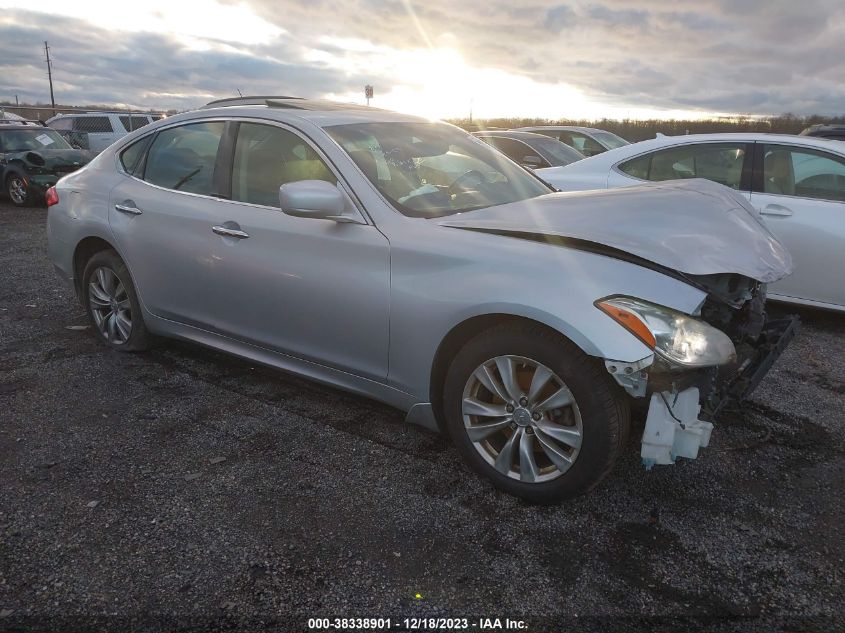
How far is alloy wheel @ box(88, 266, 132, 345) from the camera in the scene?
445 centimetres

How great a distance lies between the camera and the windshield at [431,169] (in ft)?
10.6

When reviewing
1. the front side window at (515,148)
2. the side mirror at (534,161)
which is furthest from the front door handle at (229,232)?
the front side window at (515,148)

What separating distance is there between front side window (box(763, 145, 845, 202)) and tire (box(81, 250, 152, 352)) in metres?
4.85

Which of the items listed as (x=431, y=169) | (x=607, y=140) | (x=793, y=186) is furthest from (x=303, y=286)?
(x=607, y=140)

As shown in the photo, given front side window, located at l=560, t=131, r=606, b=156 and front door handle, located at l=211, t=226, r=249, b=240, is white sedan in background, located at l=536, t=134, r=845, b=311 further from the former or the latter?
front side window, located at l=560, t=131, r=606, b=156

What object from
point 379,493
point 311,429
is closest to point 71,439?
point 311,429

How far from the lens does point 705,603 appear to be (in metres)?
2.23

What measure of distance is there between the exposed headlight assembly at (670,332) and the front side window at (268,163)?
1.65 m

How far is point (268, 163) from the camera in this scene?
3576 mm

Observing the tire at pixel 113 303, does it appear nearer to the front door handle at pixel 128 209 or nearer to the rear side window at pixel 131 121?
the front door handle at pixel 128 209

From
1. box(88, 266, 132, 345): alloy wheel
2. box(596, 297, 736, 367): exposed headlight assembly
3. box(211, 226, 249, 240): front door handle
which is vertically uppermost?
box(211, 226, 249, 240): front door handle

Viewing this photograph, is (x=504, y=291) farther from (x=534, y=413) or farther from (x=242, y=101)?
(x=242, y=101)

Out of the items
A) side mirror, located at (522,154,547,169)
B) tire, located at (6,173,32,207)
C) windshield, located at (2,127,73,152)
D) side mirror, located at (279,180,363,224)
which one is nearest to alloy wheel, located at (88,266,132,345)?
side mirror, located at (279,180,363,224)

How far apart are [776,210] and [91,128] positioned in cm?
1671
